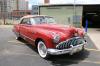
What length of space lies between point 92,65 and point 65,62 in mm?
982

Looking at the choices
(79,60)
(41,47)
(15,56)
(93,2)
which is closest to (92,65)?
(79,60)

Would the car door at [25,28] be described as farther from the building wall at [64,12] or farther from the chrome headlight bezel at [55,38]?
the building wall at [64,12]

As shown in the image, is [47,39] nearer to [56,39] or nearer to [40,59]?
[56,39]

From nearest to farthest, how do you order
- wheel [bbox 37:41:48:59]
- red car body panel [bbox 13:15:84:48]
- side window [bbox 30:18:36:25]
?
red car body panel [bbox 13:15:84:48]
wheel [bbox 37:41:48:59]
side window [bbox 30:18:36:25]

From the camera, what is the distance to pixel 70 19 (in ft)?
83.9

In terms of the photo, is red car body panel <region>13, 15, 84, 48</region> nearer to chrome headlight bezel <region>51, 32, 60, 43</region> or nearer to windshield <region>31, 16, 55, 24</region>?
chrome headlight bezel <region>51, 32, 60, 43</region>

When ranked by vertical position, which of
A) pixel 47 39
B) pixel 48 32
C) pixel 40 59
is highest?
pixel 48 32

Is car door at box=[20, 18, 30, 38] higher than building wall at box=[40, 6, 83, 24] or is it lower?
lower

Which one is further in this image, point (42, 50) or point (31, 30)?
point (31, 30)

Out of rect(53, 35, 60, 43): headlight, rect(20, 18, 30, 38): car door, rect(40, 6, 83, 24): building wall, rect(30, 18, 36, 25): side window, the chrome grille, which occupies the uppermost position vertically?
rect(40, 6, 83, 24): building wall

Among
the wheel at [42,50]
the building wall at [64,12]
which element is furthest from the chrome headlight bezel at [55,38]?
the building wall at [64,12]

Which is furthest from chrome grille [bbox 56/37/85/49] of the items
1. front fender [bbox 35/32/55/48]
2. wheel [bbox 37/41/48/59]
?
wheel [bbox 37/41/48/59]

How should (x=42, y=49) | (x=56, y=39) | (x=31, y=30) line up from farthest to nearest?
(x=31, y=30), (x=42, y=49), (x=56, y=39)

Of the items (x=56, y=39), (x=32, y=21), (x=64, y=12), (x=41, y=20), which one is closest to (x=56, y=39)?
(x=56, y=39)
